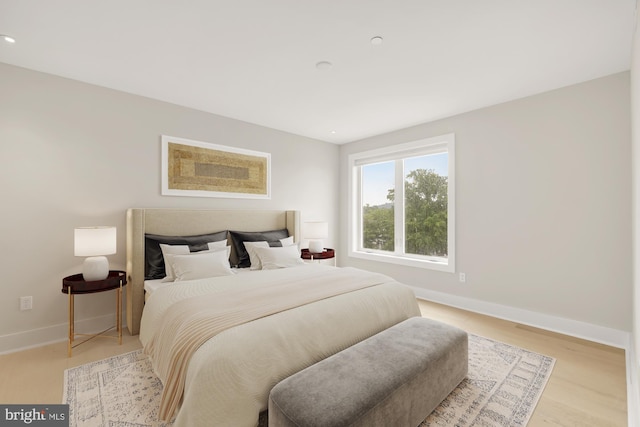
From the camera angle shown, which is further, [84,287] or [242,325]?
[84,287]

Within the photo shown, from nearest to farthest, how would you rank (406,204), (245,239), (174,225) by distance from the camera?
(174,225) < (245,239) < (406,204)

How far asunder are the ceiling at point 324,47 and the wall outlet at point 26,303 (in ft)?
6.93

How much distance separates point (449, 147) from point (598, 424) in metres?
3.03

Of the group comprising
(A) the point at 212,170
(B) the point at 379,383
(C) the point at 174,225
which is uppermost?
(A) the point at 212,170

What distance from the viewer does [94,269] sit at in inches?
103

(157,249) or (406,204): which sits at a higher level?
(406,204)

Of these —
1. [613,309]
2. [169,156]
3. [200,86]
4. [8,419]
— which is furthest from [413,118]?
[8,419]

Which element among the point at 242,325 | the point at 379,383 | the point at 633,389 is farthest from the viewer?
the point at 633,389

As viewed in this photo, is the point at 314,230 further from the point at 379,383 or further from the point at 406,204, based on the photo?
the point at 379,383

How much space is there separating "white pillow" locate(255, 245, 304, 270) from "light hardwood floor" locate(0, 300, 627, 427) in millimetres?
1445

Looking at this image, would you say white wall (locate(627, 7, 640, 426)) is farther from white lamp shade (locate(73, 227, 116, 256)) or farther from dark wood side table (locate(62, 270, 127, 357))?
white lamp shade (locate(73, 227, 116, 256))

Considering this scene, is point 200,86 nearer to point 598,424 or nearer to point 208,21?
point 208,21

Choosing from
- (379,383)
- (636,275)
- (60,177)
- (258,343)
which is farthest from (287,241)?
(636,275)

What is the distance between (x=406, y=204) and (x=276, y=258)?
2.32 m
